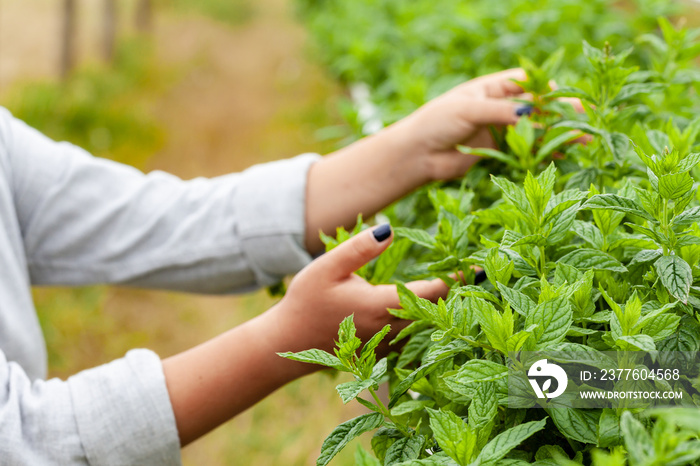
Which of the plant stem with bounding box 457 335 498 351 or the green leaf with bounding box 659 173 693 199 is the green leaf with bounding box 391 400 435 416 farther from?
the green leaf with bounding box 659 173 693 199

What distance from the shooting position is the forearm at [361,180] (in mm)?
1429

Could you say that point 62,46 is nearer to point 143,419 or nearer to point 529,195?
point 143,419

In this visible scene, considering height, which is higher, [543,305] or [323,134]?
[543,305]

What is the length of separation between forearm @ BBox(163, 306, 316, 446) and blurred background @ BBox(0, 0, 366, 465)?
1.18 meters

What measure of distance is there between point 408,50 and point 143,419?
6.70ft

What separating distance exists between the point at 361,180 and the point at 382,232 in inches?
18.3

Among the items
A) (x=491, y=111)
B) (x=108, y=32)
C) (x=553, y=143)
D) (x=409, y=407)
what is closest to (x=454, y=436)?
(x=409, y=407)

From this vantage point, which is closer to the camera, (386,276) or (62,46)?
(386,276)

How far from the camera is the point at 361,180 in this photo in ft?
4.80

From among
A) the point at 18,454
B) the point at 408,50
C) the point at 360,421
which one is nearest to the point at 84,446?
the point at 18,454

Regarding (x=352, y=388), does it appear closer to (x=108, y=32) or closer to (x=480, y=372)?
(x=480, y=372)

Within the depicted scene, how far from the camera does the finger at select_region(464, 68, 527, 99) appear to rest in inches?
53.9

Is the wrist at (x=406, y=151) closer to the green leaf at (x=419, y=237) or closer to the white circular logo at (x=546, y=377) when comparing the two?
the green leaf at (x=419, y=237)

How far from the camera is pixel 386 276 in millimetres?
1161
